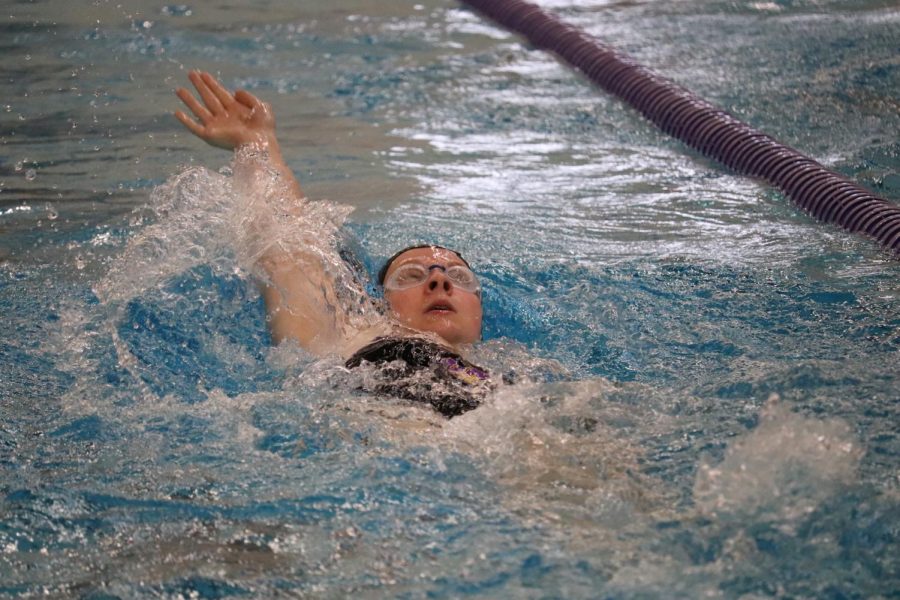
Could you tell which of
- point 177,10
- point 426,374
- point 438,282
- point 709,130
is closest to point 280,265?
point 438,282

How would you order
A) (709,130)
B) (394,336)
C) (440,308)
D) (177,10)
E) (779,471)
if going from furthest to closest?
(177,10) < (709,130) < (440,308) < (394,336) < (779,471)

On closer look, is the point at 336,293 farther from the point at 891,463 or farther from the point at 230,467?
the point at 891,463

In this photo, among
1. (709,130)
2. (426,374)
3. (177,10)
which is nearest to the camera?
(426,374)

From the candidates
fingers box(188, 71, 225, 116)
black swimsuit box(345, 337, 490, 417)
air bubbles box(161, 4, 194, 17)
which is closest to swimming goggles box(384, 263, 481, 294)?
black swimsuit box(345, 337, 490, 417)

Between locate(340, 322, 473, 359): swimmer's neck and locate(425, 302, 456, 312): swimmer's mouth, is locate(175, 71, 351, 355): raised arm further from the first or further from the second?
locate(425, 302, 456, 312): swimmer's mouth

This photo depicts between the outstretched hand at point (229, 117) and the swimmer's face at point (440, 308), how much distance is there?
32.0 inches

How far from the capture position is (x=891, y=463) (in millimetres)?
2379

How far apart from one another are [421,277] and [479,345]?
0.92 feet

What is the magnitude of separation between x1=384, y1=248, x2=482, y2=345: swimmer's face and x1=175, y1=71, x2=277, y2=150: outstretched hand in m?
0.81

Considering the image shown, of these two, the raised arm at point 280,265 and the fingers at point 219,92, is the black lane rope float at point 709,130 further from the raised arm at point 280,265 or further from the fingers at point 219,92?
the fingers at point 219,92

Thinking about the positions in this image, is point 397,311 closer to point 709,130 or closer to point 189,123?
point 189,123

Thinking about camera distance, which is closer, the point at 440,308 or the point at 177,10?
the point at 440,308

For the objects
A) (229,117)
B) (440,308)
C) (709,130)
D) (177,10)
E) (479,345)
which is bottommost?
(479,345)

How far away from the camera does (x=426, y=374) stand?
2.81m
